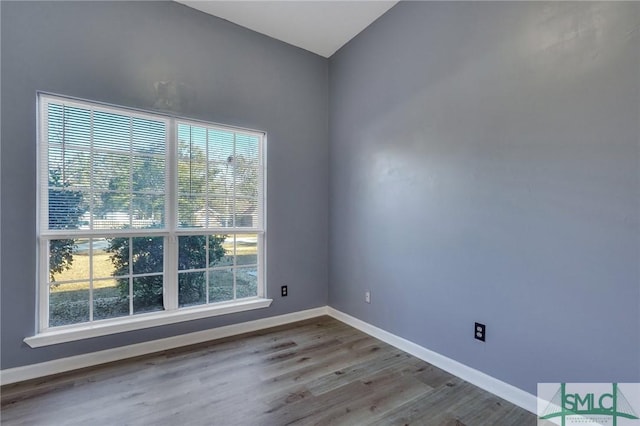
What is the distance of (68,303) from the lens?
2.27 meters

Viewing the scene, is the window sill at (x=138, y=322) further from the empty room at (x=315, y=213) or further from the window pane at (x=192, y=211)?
the window pane at (x=192, y=211)

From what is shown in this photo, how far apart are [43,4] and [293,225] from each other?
264 centimetres

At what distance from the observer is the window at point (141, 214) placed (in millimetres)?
2217

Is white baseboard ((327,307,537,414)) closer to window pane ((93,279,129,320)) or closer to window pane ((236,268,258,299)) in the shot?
window pane ((236,268,258,299))

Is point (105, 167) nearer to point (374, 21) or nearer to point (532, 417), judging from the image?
point (374, 21)

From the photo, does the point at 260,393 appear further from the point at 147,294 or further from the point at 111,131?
the point at 111,131

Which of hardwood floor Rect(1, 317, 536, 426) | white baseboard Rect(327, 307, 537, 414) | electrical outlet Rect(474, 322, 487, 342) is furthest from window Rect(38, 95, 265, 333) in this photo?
electrical outlet Rect(474, 322, 487, 342)

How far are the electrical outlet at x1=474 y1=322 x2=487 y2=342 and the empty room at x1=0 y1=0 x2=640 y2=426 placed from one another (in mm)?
15

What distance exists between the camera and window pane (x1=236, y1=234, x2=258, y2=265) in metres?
3.00

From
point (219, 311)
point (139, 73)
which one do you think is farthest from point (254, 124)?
point (219, 311)

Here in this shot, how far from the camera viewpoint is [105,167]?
2.37 m

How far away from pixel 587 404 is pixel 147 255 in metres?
3.21

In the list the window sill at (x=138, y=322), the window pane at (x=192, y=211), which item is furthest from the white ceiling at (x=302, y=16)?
the window sill at (x=138, y=322)

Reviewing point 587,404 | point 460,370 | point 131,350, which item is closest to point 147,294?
point 131,350
